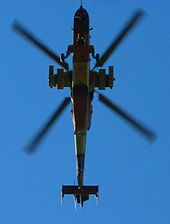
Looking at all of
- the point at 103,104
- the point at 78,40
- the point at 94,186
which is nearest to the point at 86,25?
the point at 78,40

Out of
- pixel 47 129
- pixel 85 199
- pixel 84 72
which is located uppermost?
pixel 84 72

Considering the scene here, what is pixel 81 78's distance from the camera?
4956cm

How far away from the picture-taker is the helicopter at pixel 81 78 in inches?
1944

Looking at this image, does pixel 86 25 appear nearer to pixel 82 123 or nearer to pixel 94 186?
pixel 82 123

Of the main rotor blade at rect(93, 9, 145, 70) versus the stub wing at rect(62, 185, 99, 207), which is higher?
the main rotor blade at rect(93, 9, 145, 70)

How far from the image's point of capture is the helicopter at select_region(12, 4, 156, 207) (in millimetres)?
49375

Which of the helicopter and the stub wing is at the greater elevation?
the helicopter

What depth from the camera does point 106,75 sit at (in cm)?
5069

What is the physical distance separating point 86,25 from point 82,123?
5564mm

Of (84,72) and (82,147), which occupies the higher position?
(84,72)

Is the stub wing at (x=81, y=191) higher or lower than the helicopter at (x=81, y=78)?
lower

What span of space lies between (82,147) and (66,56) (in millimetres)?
5276

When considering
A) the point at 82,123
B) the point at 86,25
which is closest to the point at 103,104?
the point at 82,123

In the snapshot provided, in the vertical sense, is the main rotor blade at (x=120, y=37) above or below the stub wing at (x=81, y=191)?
above
